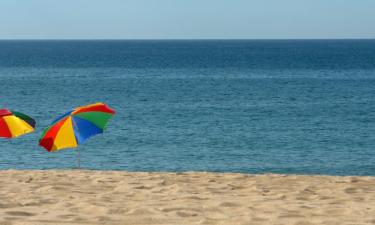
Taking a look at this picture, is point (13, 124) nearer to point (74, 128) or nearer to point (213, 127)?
point (74, 128)

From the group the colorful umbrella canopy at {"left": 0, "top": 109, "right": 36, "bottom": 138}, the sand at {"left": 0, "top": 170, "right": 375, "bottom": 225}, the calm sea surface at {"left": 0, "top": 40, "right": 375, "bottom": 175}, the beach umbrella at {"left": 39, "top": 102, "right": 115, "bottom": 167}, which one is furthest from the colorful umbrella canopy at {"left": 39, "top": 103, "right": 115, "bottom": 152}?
the calm sea surface at {"left": 0, "top": 40, "right": 375, "bottom": 175}

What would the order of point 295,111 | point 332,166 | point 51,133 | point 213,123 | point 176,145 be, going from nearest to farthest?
1. point 51,133
2. point 332,166
3. point 176,145
4. point 213,123
5. point 295,111

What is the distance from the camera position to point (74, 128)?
1431cm

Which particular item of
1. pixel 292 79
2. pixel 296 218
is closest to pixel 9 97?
pixel 292 79

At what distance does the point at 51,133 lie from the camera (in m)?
14.3

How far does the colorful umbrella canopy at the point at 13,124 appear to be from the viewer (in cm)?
1412

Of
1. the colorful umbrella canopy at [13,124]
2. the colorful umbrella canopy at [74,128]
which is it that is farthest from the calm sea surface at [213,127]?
the colorful umbrella canopy at [74,128]

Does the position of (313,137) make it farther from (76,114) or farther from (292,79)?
(292,79)

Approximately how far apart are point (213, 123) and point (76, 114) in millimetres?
25641

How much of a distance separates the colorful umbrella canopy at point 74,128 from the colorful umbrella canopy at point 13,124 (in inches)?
14.6

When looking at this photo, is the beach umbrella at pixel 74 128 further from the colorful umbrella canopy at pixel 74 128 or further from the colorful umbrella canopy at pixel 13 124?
the colorful umbrella canopy at pixel 13 124

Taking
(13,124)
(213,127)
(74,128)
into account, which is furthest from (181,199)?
(213,127)

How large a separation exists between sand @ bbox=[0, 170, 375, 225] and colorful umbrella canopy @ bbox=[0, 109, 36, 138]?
2.80 feet

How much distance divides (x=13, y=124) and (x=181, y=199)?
14.3 ft
